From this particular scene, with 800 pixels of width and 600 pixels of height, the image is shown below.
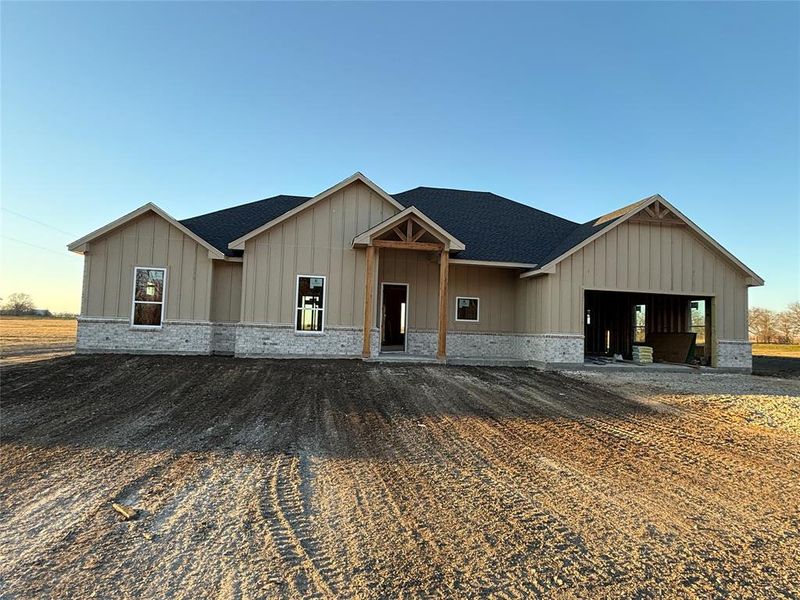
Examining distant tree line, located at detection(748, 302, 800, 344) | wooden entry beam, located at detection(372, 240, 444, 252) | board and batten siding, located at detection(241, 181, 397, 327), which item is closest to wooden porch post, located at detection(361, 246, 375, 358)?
wooden entry beam, located at detection(372, 240, 444, 252)

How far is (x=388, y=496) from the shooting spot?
4262 millimetres

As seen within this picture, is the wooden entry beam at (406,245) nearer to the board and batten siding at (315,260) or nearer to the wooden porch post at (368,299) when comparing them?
the wooden porch post at (368,299)

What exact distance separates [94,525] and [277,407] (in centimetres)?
435

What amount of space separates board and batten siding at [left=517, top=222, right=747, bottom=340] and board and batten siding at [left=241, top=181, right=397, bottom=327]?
5.95 metres

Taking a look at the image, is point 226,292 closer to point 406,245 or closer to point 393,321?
point 406,245

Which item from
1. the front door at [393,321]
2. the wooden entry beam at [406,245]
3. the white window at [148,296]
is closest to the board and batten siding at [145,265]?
the white window at [148,296]

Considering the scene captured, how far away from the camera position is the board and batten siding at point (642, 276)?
14164 millimetres

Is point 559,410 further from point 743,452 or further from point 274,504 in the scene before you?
point 274,504

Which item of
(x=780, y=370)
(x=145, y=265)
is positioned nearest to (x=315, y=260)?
(x=145, y=265)

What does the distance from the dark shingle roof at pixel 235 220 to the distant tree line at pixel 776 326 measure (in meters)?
39.1

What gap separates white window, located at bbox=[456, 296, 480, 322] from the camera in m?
16.0

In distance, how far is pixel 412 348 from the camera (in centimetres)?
1573

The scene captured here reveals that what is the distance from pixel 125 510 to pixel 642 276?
48.9 ft

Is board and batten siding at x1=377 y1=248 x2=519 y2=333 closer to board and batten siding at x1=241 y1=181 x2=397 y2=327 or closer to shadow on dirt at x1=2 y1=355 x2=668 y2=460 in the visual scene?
board and batten siding at x1=241 y1=181 x2=397 y2=327
